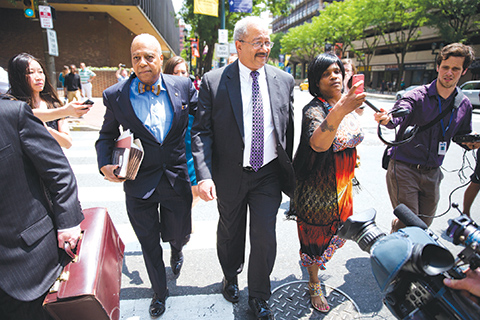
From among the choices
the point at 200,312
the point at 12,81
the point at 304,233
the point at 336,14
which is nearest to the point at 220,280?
the point at 200,312

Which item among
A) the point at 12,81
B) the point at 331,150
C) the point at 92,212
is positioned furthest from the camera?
the point at 12,81

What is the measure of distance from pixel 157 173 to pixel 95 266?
2.95 ft

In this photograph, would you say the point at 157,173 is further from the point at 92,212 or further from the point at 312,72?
the point at 312,72

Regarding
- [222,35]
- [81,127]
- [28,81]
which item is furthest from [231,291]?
[222,35]

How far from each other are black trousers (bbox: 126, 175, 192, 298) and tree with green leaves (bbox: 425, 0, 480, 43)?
30.1 meters

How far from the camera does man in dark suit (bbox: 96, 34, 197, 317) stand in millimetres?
2361

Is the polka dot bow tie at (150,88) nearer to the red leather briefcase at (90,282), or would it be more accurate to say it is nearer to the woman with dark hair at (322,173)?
the red leather briefcase at (90,282)

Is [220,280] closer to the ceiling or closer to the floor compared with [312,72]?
closer to the floor

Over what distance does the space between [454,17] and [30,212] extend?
33536mm

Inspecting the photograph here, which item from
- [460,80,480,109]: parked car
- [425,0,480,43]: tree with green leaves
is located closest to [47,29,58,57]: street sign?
[460,80,480,109]: parked car

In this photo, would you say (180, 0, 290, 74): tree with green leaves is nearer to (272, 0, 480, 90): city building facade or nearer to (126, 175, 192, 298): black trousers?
(272, 0, 480, 90): city building facade

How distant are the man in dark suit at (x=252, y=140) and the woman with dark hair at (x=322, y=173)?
15 centimetres

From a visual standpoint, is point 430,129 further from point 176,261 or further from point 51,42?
point 51,42

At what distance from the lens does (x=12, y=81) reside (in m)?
2.72
